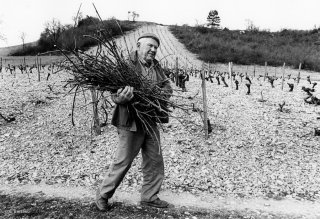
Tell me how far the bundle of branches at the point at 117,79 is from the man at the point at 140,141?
7 cm

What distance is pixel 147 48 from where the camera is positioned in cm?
306

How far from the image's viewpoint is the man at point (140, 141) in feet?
9.96

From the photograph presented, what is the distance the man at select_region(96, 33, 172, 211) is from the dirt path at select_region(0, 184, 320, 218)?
38cm

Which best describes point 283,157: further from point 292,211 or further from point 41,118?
point 41,118

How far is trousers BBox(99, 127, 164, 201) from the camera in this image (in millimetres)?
3051

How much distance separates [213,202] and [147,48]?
182cm

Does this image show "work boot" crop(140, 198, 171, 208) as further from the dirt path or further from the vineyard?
the vineyard

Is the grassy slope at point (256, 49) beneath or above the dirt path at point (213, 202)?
above

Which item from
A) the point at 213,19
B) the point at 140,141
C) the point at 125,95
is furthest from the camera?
the point at 213,19

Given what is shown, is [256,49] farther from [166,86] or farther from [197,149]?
[166,86]

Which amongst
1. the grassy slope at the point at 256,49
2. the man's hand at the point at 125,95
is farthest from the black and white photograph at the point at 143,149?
the grassy slope at the point at 256,49

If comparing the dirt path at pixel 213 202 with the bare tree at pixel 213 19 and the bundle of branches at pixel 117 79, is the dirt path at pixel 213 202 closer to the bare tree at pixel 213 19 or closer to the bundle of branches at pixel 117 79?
the bundle of branches at pixel 117 79

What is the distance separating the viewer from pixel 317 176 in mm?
4215

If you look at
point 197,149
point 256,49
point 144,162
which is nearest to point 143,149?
point 144,162
